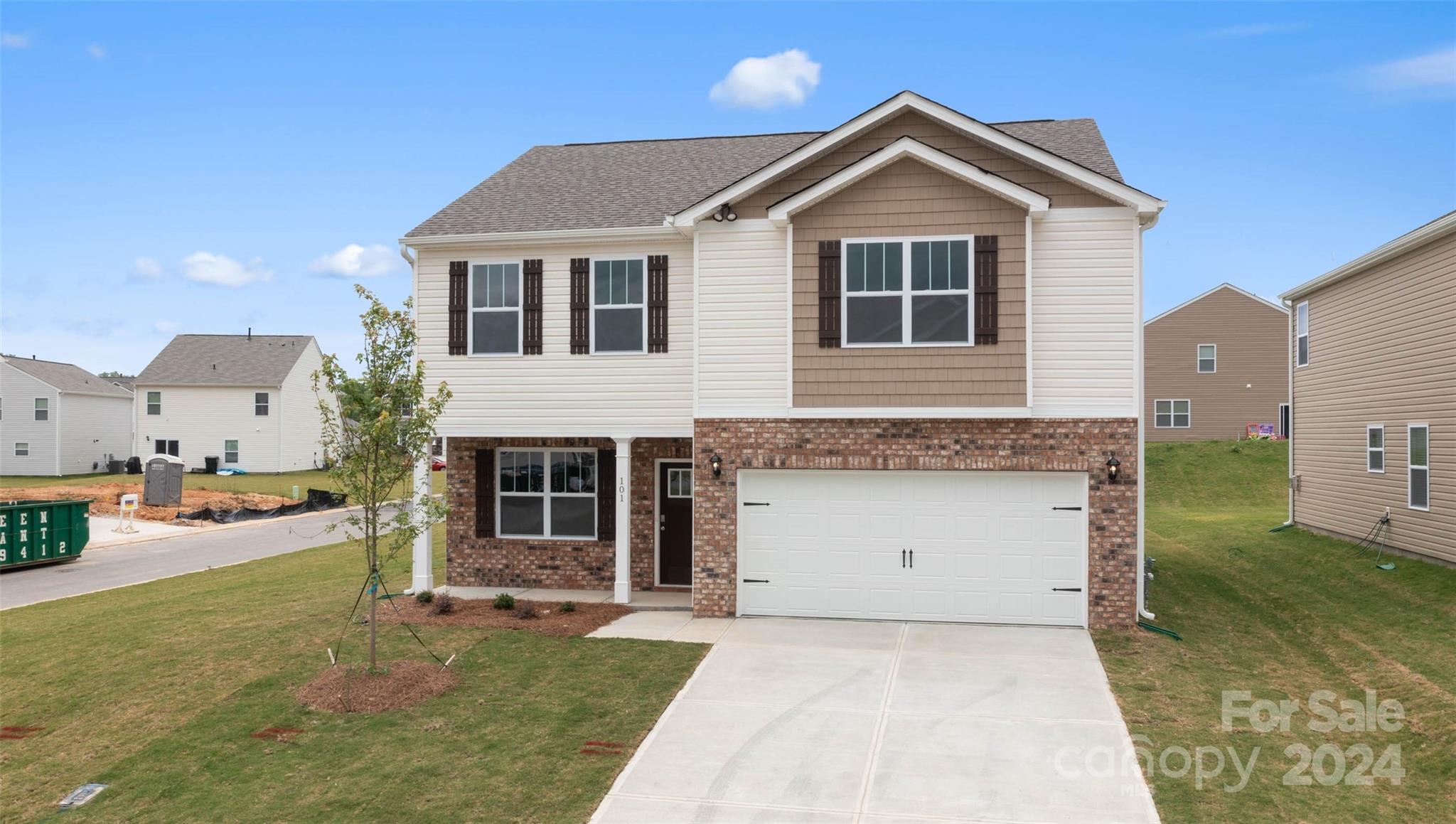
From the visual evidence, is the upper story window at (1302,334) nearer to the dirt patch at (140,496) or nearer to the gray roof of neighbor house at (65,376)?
the dirt patch at (140,496)

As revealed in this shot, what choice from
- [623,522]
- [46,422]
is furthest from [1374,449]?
[46,422]

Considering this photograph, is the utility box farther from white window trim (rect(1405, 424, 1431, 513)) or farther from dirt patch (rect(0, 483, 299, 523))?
white window trim (rect(1405, 424, 1431, 513))

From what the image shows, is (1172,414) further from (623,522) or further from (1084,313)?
(623,522)

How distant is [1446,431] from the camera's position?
48.9 ft

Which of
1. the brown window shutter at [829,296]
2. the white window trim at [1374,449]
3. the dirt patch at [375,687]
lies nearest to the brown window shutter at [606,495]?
the brown window shutter at [829,296]

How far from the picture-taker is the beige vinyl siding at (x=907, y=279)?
1198 centimetres

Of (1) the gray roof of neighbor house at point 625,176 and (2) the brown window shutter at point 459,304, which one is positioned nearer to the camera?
(1) the gray roof of neighbor house at point 625,176

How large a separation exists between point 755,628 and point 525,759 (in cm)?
490

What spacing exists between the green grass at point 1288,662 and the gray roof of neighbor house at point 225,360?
40.7 m

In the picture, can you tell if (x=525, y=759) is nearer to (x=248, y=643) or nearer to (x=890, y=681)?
(x=890, y=681)

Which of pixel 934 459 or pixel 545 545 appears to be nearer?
pixel 934 459

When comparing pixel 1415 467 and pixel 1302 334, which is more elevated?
pixel 1302 334

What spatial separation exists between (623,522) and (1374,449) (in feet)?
47.8

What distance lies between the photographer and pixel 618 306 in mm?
14062
